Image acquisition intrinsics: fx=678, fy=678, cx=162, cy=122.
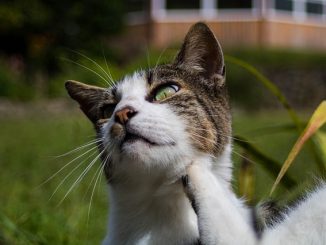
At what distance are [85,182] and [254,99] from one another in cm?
1017

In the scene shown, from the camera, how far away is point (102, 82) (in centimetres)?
429

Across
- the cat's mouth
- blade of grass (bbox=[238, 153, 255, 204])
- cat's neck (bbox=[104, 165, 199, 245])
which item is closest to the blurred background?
blade of grass (bbox=[238, 153, 255, 204])

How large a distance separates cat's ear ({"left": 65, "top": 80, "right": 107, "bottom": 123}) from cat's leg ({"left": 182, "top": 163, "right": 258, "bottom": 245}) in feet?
2.10

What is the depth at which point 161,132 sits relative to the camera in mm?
1942

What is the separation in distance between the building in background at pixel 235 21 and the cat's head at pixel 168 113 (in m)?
19.9

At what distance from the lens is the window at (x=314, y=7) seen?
25391 mm

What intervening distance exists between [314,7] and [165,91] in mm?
24478

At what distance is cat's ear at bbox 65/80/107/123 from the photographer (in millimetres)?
2438

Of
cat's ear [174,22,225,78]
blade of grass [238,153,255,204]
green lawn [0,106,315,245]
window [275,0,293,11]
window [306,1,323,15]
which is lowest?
window [306,1,323,15]

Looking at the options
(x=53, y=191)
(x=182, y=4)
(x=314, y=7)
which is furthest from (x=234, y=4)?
(x=53, y=191)

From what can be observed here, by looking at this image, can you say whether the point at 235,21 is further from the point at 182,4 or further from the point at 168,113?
the point at 168,113

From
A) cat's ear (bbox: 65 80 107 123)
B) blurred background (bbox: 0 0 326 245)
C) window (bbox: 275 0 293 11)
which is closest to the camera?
cat's ear (bbox: 65 80 107 123)

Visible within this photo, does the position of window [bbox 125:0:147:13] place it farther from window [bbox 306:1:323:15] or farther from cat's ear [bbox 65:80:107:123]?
cat's ear [bbox 65:80:107:123]

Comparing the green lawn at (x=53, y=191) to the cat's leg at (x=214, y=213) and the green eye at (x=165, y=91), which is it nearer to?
the green eye at (x=165, y=91)
